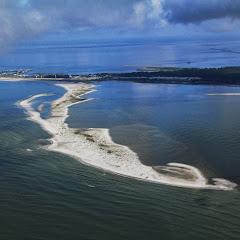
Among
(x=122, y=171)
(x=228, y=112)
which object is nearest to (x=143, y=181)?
(x=122, y=171)

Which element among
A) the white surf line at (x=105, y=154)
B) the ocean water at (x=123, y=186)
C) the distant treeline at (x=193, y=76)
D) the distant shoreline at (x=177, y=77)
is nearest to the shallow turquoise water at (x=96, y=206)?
the ocean water at (x=123, y=186)

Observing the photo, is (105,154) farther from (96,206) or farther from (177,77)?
(177,77)

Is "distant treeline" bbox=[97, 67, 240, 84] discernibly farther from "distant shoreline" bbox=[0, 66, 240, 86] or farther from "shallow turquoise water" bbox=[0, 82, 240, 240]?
"shallow turquoise water" bbox=[0, 82, 240, 240]

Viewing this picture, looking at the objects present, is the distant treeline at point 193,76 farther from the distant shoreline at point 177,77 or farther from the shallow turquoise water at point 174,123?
the shallow turquoise water at point 174,123

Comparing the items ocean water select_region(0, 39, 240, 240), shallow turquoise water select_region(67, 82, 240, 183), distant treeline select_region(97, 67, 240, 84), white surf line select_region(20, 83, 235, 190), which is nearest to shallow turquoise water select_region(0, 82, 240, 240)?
ocean water select_region(0, 39, 240, 240)

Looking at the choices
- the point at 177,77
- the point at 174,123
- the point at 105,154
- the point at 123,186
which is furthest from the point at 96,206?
the point at 177,77
